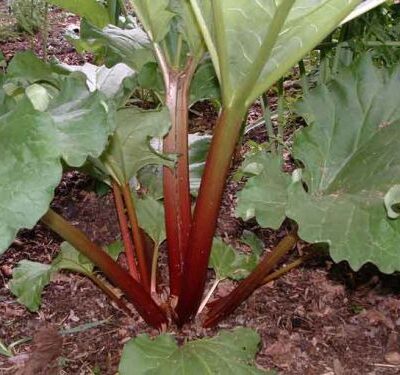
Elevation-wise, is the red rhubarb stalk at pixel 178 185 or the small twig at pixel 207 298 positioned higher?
the red rhubarb stalk at pixel 178 185

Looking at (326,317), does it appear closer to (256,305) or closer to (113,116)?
(256,305)

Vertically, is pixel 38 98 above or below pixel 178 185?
above

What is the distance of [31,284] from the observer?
1.19 meters

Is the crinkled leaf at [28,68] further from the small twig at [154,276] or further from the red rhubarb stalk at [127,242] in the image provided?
the small twig at [154,276]

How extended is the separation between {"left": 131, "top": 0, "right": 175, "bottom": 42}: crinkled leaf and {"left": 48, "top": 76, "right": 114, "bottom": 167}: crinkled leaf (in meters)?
0.20

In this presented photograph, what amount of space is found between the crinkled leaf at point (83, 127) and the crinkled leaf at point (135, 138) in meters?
0.16

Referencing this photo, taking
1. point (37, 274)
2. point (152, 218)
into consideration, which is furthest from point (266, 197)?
point (37, 274)

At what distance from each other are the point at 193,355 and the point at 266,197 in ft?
0.92

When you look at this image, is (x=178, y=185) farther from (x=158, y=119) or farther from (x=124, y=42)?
(x=124, y=42)

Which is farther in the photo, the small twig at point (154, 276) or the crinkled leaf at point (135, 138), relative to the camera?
the small twig at point (154, 276)

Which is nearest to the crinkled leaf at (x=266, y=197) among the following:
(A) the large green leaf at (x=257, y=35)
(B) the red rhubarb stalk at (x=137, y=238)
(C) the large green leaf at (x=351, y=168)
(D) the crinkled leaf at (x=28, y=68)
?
(C) the large green leaf at (x=351, y=168)

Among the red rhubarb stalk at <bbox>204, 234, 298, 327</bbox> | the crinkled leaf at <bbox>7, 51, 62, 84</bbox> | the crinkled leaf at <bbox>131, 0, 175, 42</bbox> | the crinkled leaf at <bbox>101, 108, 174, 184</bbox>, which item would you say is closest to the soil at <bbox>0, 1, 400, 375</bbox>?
the red rhubarb stalk at <bbox>204, 234, 298, 327</bbox>

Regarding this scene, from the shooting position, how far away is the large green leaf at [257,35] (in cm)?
94

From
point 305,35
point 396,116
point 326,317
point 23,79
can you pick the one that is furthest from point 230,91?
point 326,317
